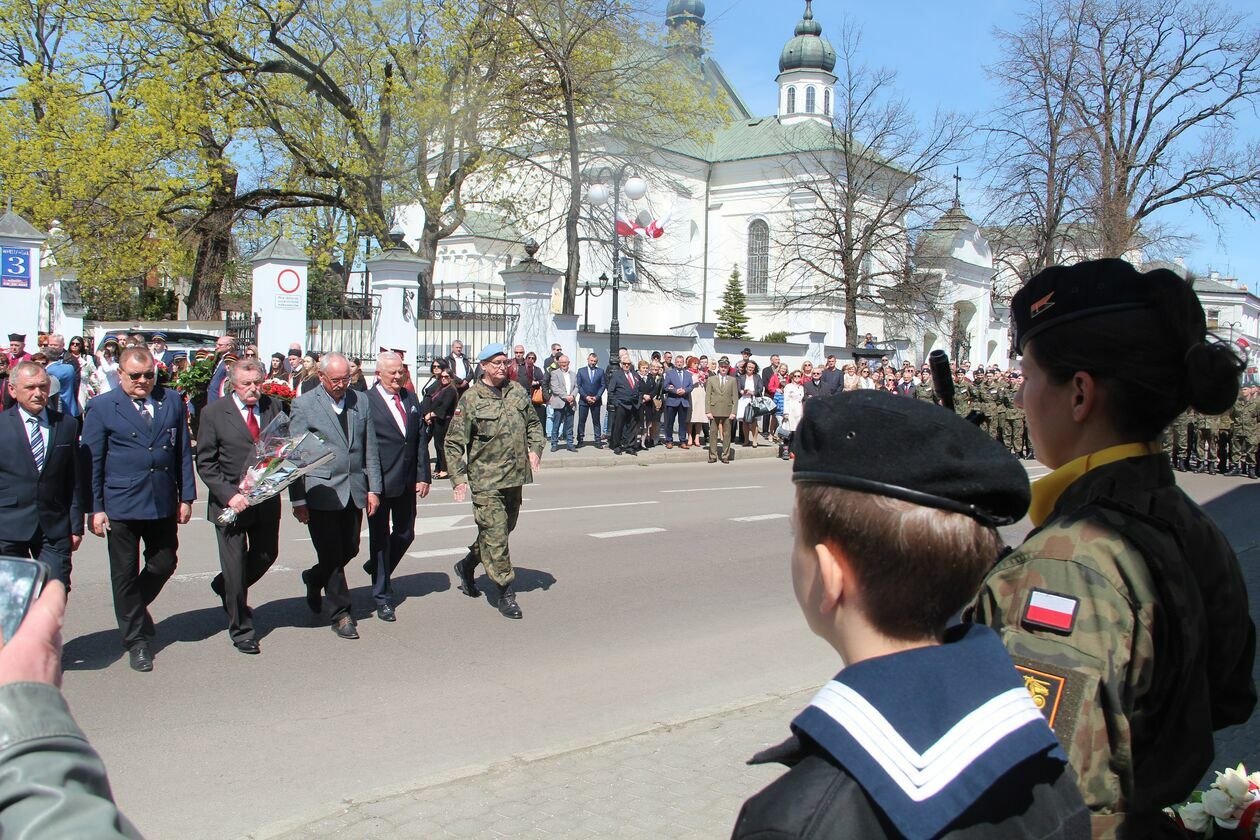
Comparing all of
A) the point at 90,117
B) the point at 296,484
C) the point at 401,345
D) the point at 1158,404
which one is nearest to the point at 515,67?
the point at 401,345

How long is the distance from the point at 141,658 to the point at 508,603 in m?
2.52

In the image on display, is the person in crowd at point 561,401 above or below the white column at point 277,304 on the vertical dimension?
below

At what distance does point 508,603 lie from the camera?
25.3 ft

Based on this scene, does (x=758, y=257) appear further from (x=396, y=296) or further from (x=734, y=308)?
(x=396, y=296)

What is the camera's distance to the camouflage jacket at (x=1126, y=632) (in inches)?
62.9

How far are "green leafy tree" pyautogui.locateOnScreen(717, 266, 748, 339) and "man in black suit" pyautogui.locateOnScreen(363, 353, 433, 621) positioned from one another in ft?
139

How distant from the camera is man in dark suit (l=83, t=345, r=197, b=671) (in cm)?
638

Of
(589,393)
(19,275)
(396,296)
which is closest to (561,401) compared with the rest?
(589,393)

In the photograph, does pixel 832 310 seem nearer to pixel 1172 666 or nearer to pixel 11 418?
pixel 11 418

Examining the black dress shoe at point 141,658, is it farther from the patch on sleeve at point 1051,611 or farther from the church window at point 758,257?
the church window at point 758,257

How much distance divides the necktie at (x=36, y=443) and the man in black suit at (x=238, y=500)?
90 cm

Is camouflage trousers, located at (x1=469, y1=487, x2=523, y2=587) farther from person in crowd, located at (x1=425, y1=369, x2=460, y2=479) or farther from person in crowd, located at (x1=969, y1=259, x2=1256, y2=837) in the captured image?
person in crowd, located at (x1=425, y1=369, x2=460, y2=479)

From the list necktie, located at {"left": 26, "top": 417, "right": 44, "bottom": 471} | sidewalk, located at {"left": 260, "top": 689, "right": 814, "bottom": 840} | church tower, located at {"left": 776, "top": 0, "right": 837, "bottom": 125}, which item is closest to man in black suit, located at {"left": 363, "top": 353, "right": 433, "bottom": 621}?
necktie, located at {"left": 26, "top": 417, "right": 44, "bottom": 471}

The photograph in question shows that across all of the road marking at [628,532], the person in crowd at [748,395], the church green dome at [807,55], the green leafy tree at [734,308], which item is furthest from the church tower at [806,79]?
the road marking at [628,532]
